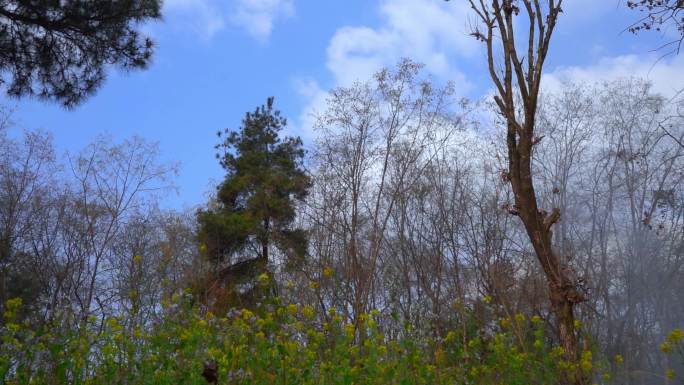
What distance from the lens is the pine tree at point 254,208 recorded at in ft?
47.9

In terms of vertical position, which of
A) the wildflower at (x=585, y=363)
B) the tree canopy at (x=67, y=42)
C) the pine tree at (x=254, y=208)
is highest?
the pine tree at (x=254, y=208)

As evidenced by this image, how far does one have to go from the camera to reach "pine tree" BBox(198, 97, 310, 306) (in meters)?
14.6

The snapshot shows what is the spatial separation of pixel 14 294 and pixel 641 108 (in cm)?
1181

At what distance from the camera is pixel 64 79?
5824 millimetres

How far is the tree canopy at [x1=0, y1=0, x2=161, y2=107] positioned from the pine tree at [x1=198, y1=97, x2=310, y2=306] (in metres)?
7.70

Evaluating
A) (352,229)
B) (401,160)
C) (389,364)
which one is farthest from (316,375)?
(401,160)

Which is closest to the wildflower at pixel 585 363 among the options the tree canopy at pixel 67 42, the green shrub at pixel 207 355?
the green shrub at pixel 207 355

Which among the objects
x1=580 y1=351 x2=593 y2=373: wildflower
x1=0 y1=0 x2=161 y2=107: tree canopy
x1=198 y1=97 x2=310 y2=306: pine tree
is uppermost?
x1=198 y1=97 x2=310 y2=306: pine tree

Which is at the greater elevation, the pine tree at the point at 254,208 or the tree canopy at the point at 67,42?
the pine tree at the point at 254,208

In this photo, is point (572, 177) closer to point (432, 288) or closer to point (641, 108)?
point (641, 108)

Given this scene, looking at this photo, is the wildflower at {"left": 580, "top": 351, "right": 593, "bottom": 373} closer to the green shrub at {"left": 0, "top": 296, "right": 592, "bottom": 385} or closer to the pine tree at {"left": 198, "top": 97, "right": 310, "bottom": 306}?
the green shrub at {"left": 0, "top": 296, "right": 592, "bottom": 385}

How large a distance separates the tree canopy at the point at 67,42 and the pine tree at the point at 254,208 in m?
7.70

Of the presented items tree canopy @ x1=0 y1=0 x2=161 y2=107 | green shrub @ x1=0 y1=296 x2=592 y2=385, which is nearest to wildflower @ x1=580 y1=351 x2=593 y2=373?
green shrub @ x1=0 y1=296 x2=592 y2=385

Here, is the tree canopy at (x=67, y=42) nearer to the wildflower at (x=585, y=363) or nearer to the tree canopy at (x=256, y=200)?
the wildflower at (x=585, y=363)
